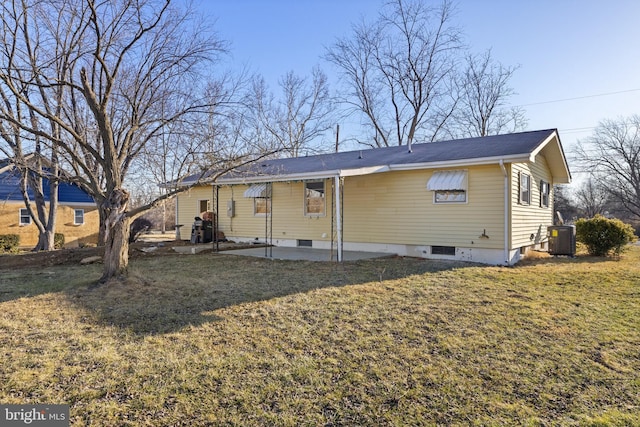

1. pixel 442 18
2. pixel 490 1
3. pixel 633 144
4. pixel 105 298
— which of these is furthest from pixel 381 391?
pixel 633 144

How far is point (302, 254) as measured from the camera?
36.4 feet

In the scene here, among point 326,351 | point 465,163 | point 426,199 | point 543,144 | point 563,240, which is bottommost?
point 326,351

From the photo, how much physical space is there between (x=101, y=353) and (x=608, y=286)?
25.4 feet

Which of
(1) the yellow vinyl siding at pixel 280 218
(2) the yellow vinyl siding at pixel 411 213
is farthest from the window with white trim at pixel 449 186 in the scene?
(1) the yellow vinyl siding at pixel 280 218

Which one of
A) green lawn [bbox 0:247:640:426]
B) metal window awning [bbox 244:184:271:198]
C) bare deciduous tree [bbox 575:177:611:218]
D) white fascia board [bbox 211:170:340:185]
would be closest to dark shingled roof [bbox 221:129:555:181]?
white fascia board [bbox 211:170:340:185]

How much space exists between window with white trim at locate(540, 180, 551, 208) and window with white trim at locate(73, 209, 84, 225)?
74.9 ft

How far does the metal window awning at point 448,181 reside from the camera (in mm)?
9711

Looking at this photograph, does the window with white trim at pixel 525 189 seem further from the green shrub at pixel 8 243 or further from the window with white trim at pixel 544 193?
the green shrub at pixel 8 243

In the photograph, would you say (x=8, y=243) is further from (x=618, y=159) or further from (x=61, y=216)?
(x=618, y=159)

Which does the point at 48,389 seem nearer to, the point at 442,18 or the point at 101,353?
the point at 101,353

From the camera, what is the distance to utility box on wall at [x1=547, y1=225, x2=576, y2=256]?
11000 mm

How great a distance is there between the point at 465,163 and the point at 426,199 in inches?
55.6

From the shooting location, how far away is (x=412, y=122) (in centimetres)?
2617

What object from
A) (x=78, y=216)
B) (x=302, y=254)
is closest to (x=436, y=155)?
(x=302, y=254)
